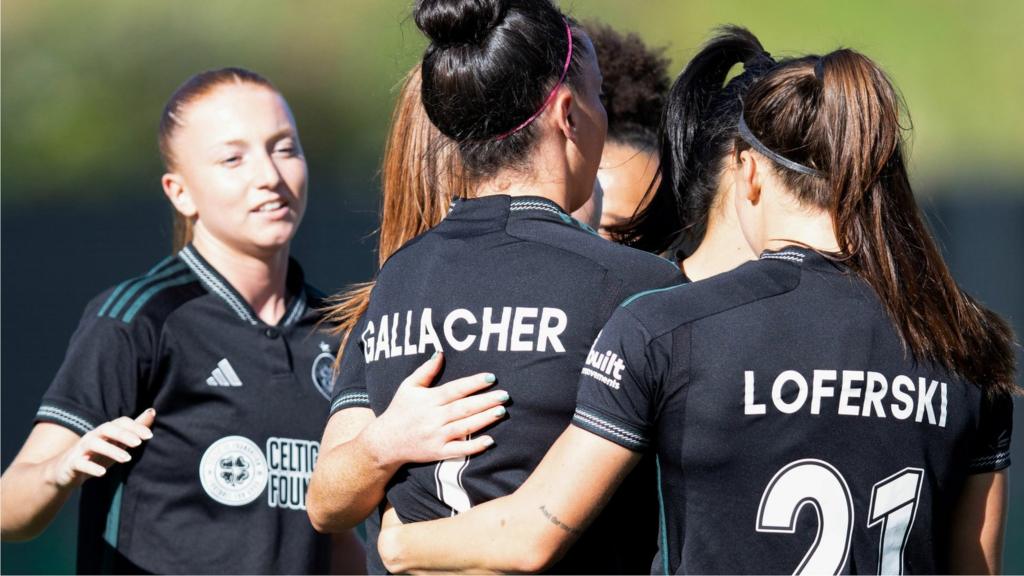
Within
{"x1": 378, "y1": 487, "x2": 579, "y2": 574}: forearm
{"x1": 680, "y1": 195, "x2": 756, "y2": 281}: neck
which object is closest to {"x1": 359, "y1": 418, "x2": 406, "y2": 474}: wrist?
{"x1": 378, "y1": 487, "x2": 579, "y2": 574}: forearm

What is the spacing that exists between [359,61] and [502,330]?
15.0 feet

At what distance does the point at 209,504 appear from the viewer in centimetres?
268

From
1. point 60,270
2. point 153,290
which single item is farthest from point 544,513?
point 60,270

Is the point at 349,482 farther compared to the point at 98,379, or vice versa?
the point at 98,379

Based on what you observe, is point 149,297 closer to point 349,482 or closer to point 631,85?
point 349,482

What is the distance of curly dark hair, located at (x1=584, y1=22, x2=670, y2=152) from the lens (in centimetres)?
306

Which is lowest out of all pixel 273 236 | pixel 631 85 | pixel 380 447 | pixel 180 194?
pixel 380 447

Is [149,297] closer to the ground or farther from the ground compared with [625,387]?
farther from the ground

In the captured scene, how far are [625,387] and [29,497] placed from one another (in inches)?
62.6

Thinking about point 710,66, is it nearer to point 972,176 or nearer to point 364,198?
point 364,198

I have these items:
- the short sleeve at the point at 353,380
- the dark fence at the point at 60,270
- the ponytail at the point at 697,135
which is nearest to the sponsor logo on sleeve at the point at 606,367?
→ the short sleeve at the point at 353,380

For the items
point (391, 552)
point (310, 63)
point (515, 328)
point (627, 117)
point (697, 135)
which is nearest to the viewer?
point (515, 328)

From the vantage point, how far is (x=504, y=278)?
69.3 inches

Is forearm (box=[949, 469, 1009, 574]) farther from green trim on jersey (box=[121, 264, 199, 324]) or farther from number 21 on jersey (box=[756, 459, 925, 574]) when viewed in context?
green trim on jersey (box=[121, 264, 199, 324])
